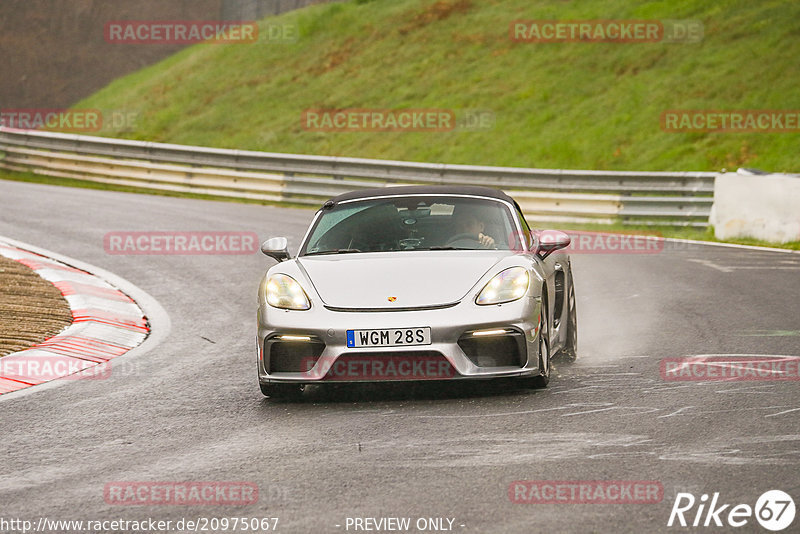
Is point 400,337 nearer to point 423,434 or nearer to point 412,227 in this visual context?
point 423,434

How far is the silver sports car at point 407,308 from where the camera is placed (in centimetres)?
648

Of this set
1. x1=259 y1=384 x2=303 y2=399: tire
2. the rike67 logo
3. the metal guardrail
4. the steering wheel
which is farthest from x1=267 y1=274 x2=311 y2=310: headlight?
the metal guardrail

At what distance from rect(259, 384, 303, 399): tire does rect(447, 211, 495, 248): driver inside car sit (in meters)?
1.43

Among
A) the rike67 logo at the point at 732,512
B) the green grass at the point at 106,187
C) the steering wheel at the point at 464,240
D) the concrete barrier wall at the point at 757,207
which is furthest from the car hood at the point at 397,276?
the green grass at the point at 106,187

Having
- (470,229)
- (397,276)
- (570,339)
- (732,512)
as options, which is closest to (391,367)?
(397,276)

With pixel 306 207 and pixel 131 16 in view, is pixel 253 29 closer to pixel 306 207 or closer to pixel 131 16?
pixel 131 16

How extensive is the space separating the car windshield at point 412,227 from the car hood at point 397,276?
0.24 m

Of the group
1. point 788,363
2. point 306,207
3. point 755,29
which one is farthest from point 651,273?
point 755,29

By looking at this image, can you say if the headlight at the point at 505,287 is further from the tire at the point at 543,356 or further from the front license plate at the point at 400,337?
the front license plate at the point at 400,337

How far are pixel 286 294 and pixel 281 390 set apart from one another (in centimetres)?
59

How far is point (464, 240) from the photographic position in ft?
24.7

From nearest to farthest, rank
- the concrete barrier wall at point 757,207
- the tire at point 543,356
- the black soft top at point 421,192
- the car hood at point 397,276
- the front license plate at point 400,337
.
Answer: the front license plate at point 400,337 < the car hood at point 397,276 < the tire at point 543,356 < the black soft top at point 421,192 < the concrete barrier wall at point 757,207

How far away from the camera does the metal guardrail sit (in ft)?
64.8

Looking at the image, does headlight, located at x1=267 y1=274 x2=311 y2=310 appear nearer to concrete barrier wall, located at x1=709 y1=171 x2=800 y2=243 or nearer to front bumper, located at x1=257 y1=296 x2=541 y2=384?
front bumper, located at x1=257 y1=296 x2=541 y2=384
